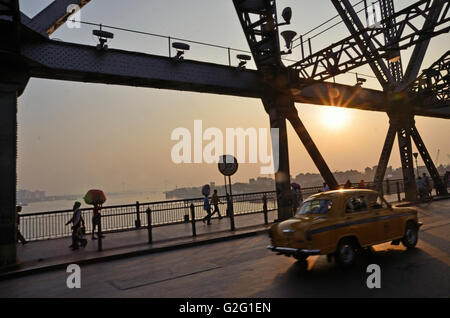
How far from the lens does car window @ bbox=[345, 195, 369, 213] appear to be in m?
7.33

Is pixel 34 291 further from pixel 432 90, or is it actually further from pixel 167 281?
pixel 432 90

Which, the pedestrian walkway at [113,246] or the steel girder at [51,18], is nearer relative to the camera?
the pedestrian walkway at [113,246]

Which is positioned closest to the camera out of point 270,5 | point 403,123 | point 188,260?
point 188,260

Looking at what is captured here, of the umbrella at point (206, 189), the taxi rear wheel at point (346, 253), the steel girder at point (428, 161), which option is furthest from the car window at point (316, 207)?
the steel girder at point (428, 161)

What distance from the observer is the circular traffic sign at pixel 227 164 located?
1384 cm

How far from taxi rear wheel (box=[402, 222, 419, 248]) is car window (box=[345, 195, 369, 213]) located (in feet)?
5.61

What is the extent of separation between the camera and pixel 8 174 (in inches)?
356

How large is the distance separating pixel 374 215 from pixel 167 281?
512cm

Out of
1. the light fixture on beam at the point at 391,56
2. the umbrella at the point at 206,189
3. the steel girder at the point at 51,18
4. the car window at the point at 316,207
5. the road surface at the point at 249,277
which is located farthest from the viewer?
the umbrella at the point at 206,189

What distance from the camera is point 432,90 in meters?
20.5

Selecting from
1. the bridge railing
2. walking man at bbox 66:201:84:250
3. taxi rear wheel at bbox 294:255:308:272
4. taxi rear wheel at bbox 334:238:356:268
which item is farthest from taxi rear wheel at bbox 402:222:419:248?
walking man at bbox 66:201:84:250

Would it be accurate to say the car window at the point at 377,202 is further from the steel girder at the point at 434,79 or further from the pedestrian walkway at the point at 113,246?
the steel girder at the point at 434,79

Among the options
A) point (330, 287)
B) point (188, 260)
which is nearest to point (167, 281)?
point (188, 260)

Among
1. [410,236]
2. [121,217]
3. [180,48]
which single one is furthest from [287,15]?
[121,217]
